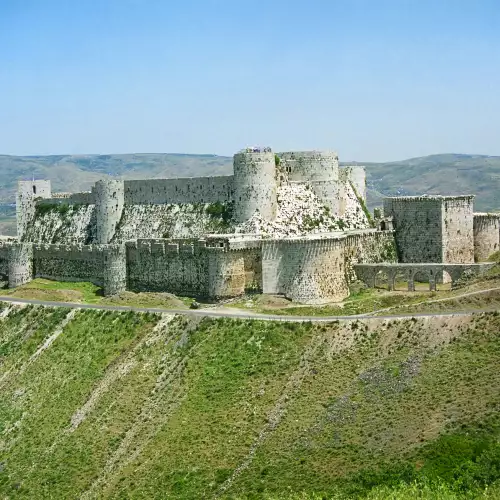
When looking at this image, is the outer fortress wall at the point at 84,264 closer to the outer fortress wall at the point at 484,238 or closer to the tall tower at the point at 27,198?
the tall tower at the point at 27,198

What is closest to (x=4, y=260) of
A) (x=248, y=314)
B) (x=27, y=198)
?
(x=27, y=198)

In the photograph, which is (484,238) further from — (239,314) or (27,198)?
(27,198)

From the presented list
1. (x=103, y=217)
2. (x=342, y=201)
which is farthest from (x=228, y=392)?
(x=103, y=217)

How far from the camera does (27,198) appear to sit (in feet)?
348

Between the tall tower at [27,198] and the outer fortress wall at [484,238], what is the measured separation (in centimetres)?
4543

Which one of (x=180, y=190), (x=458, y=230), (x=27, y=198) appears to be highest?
(x=180, y=190)

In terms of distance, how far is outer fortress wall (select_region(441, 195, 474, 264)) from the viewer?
8300 centimetres

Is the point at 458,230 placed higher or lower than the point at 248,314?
higher

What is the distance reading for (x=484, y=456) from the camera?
45531 mm

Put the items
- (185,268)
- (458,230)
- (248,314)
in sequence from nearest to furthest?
(248,314) < (185,268) < (458,230)

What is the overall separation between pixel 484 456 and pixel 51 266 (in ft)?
178


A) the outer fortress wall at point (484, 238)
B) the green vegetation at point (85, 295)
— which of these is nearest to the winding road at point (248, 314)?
the green vegetation at point (85, 295)

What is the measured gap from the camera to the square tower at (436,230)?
272 ft

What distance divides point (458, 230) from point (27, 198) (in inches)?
1818
